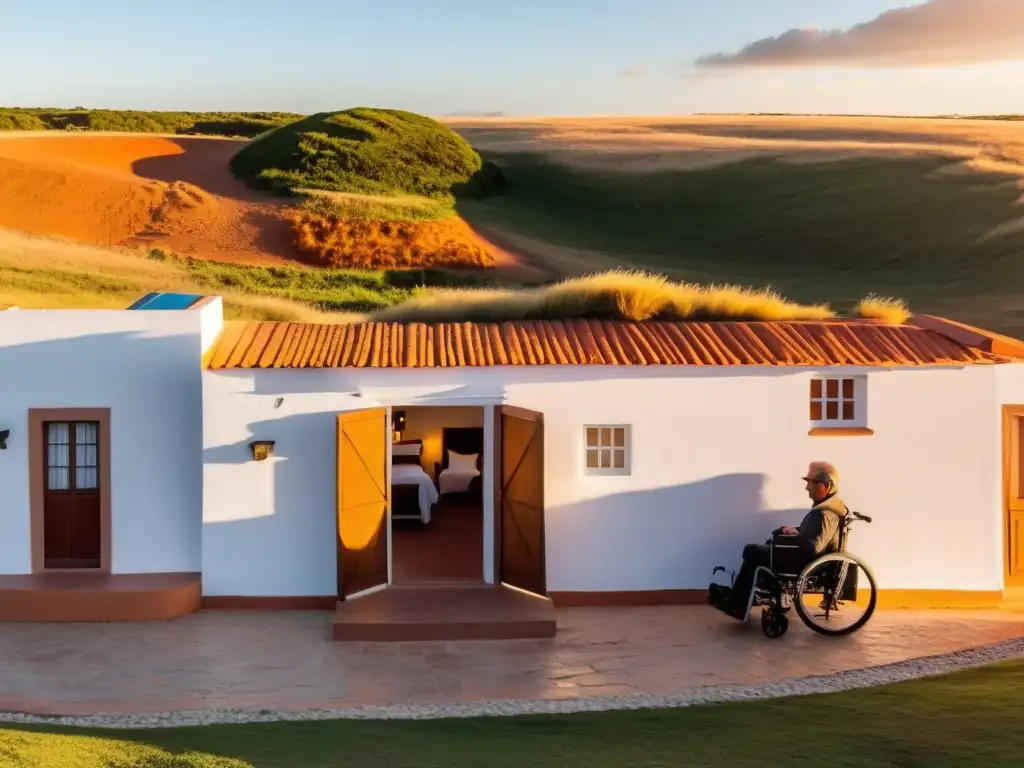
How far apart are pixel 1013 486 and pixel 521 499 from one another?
17.1ft

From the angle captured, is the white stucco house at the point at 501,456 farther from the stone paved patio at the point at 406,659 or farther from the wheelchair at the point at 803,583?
the wheelchair at the point at 803,583

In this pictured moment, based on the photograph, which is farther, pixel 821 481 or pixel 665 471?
pixel 665 471

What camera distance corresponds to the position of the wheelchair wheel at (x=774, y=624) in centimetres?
1027

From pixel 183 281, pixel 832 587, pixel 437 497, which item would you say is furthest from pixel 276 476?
pixel 183 281

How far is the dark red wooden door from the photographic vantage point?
1165cm

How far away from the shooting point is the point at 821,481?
10.3 metres

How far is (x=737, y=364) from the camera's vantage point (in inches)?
452

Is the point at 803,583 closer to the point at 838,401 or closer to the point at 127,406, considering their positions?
the point at 838,401

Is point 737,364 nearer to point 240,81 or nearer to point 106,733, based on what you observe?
point 106,733

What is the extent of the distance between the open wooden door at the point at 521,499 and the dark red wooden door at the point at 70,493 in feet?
13.6

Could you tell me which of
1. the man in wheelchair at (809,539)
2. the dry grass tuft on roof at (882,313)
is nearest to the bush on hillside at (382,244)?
the dry grass tuft on roof at (882,313)

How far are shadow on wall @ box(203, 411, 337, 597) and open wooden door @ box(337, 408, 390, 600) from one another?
→ 359 mm

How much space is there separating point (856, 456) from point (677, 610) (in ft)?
7.89

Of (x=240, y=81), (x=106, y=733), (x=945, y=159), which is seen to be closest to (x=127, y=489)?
(x=106, y=733)
